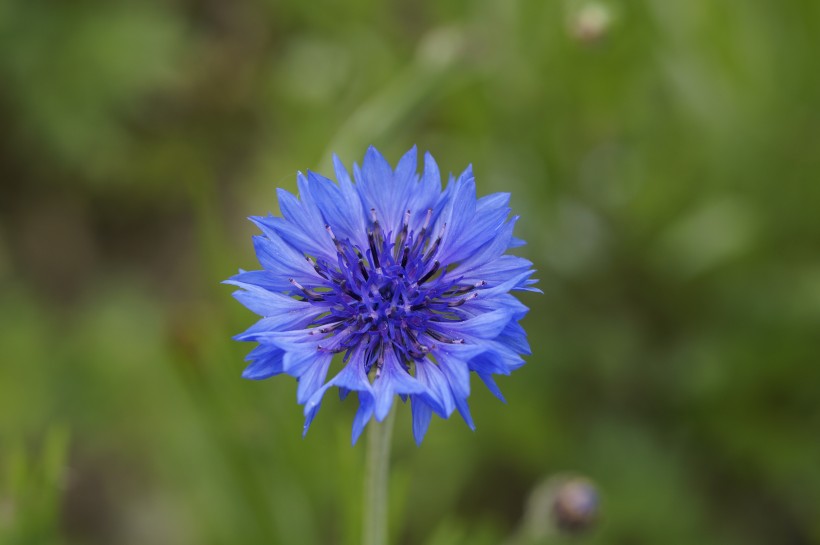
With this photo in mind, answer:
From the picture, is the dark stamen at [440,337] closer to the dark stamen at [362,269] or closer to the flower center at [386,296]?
the flower center at [386,296]

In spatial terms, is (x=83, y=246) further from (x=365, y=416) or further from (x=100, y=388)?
(x=365, y=416)

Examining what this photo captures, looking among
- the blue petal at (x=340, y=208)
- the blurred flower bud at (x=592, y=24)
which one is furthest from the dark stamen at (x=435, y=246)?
the blurred flower bud at (x=592, y=24)

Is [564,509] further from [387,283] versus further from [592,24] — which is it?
[592,24]

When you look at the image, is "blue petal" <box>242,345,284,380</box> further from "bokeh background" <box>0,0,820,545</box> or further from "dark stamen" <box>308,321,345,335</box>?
"bokeh background" <box>0,0,820,545</box>

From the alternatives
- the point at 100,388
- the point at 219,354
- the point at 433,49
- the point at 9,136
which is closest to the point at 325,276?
the point at 219,354

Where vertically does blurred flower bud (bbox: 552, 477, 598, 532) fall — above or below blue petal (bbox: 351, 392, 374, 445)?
below

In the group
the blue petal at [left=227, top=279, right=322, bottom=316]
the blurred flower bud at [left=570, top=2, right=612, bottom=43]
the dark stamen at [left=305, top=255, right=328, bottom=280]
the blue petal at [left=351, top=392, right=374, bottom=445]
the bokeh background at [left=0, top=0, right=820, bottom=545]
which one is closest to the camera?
the blue petal at [left=351, top=392, right=374, bottom=445]

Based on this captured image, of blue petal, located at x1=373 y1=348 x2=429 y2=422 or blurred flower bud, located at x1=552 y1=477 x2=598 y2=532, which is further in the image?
blurred flower bud, located at x1=552 y1=477 x2=598 y2=532

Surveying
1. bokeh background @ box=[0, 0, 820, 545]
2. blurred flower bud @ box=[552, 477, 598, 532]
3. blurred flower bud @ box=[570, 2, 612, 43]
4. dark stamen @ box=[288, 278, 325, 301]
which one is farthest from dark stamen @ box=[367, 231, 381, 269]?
blurred flower bud @ box=[570, 2, 612, 43]
